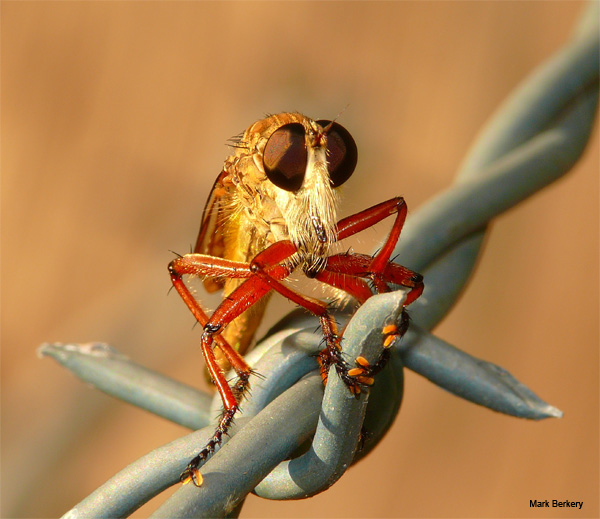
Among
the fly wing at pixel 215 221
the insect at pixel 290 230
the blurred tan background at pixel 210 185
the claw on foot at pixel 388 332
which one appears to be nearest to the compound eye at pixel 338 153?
the insect at pixel 290 230

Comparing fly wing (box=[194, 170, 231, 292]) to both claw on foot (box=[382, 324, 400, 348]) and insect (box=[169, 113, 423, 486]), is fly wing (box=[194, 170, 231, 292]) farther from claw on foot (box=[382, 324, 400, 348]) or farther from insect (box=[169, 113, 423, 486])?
claw on foot (box=[382, 324, 400, 348])

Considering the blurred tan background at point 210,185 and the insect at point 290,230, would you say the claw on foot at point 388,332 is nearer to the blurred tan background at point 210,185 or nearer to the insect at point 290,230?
the insect at point 290,230

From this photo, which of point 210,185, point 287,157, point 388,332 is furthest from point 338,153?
point 210,185

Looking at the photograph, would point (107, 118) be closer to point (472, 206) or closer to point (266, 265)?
point (266, 265)

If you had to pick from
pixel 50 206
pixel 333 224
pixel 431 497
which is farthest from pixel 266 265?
pixel 50 206

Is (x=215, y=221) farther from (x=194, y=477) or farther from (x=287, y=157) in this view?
(x=194, y=477)

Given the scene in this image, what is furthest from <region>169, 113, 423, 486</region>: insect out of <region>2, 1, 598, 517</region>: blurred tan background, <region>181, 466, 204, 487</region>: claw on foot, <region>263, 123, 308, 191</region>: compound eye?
<region>2, 1, 598, 517</region>: blurred tan background
